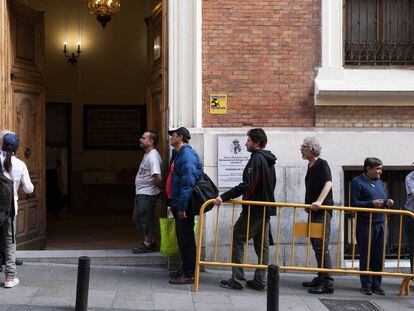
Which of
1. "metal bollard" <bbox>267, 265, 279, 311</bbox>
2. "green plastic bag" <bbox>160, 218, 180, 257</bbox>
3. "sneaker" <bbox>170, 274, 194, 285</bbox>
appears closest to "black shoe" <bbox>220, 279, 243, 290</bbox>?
"sneaker" <bbox>170, 274, 194, 285</bbox>

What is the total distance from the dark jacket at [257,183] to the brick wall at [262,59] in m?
1.45

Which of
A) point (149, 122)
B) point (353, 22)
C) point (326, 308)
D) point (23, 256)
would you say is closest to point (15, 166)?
point (23, 256)

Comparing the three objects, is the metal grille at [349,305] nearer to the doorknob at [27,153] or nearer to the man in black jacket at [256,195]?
the man in black jacket at [256,195]

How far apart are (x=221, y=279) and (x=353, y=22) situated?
4345 mm

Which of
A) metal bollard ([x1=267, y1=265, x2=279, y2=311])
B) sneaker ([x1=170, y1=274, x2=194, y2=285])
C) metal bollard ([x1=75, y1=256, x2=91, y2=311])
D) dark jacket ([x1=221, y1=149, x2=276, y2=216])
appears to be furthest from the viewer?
sneaker ([x1=170, y1=274, x2=194, y2=285])

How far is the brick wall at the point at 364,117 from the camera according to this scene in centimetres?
1009

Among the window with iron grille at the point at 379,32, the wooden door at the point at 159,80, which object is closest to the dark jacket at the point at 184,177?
the wooden door at the point at 159,80

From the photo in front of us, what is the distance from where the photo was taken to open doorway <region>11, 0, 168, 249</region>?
16.1 metres

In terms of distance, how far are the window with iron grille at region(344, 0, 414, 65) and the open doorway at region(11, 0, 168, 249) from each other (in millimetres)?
6705

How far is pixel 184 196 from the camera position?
28.0 ft

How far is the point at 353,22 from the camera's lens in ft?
34.3

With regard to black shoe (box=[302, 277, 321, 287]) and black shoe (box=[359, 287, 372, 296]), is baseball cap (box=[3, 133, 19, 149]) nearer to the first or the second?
black shoe (box=[302, 277, 321, 287])

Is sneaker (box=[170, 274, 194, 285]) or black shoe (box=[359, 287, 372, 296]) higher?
sneaker (box=[170, 274, 194, 285])

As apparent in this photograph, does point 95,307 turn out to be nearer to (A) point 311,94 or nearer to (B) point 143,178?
(B) point 143,178
